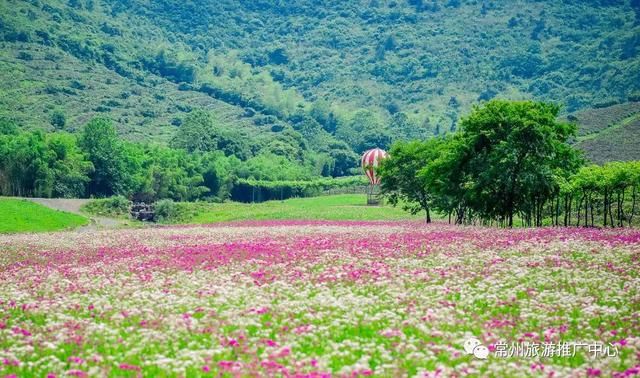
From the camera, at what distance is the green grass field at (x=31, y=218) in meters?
72.0

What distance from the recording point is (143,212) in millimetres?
108500

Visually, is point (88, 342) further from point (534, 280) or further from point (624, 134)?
point (624, 134)

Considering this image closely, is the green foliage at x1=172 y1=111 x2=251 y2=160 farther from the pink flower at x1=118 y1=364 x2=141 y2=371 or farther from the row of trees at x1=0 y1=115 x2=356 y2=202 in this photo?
the pink flower at x1=118 y1=364 x2=141 y2=371

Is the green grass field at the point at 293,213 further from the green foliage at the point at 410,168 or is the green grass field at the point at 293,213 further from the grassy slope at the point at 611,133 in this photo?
the grassy slope at the point at 611,133

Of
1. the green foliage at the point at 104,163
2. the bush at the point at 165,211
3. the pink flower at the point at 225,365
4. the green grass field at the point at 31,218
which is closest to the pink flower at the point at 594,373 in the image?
the pink flower at the point at 225,365

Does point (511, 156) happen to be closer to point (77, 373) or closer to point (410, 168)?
point (410, 168)

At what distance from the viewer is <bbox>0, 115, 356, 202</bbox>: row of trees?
11594 cm

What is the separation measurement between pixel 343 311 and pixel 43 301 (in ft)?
24.3

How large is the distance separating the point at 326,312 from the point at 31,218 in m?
67.9

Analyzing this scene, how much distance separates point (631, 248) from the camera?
26.1 m

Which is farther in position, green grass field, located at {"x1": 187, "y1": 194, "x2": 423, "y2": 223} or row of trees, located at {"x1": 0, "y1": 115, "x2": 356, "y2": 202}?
row of trees, located at {"x1": 0, "y1": 115, "x2": 356, "y2": 202}

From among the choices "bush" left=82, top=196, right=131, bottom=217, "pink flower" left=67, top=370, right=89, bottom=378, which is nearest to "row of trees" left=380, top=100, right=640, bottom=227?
"pink flower" left=67, top=370, right=89, bottom=378

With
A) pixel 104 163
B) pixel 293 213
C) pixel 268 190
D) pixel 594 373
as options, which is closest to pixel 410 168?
pixel 293 213

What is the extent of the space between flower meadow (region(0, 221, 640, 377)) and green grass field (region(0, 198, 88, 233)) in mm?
47207
